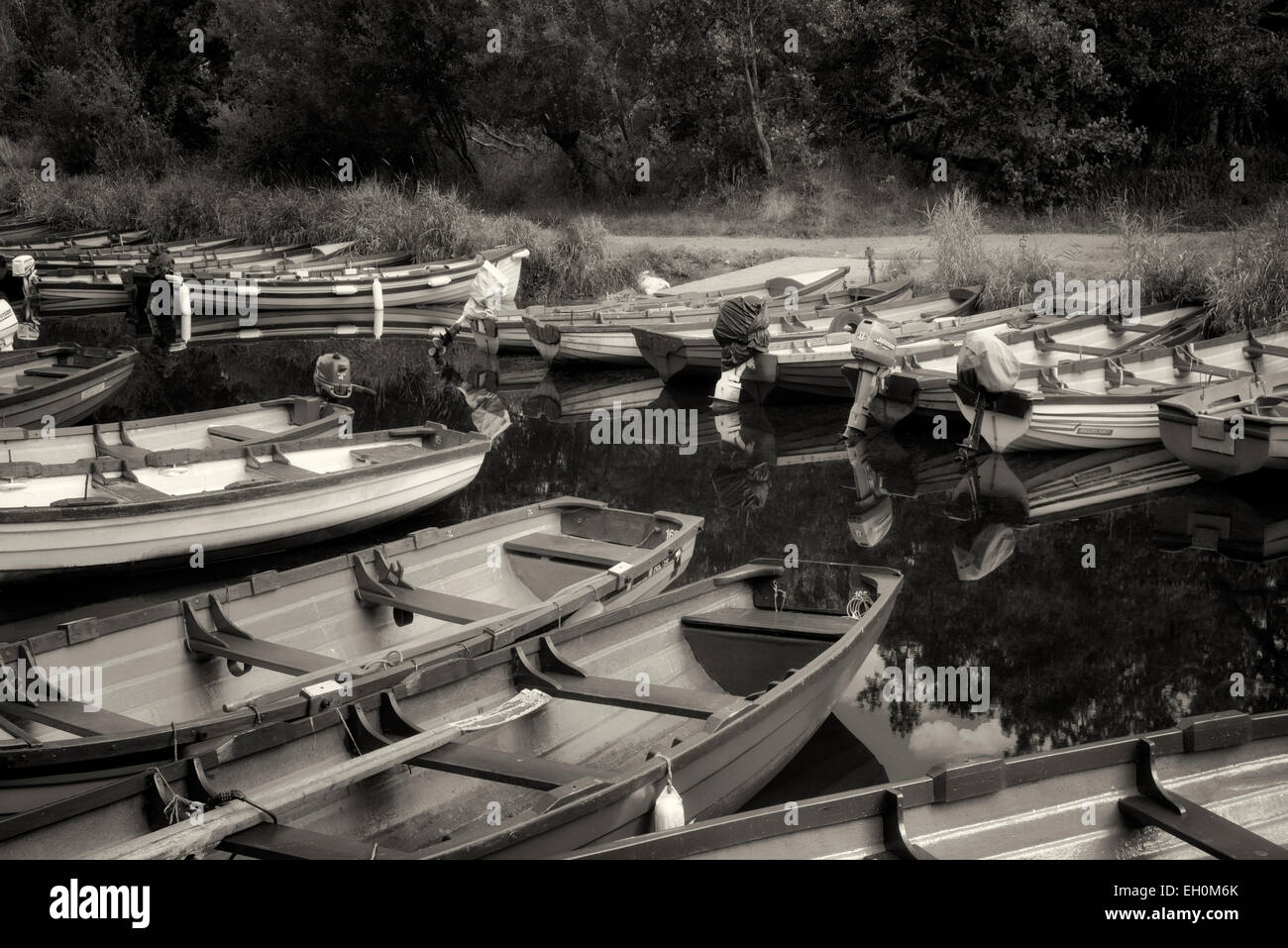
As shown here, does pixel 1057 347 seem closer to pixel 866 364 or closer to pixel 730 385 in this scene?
pixel 866 364

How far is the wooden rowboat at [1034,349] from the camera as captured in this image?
12.8 meters

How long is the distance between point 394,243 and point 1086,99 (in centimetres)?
1339

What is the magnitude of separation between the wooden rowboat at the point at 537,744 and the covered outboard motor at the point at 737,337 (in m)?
6.87

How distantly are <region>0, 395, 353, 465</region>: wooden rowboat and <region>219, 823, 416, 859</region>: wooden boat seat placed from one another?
5.75m

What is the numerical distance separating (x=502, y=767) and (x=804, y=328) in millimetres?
11140

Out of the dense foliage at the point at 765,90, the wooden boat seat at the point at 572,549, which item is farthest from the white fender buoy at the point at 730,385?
the dense foliage at the point at 765,90

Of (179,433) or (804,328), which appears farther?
(804,328)

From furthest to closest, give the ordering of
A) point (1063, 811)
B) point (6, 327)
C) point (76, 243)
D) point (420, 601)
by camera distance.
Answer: point (76, 243), point (6, 327), point (420, 601), point (1063, 811)

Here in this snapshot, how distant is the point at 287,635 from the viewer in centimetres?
664

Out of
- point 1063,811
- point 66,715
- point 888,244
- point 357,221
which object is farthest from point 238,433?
point 357,221

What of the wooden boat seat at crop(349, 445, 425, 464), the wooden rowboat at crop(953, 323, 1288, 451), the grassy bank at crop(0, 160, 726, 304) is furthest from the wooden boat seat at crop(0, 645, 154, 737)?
the grassy bank at crop(0, 160, 726, 304)

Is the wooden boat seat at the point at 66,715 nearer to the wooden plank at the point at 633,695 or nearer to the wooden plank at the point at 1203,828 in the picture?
the wooden plank at the point at 633,695

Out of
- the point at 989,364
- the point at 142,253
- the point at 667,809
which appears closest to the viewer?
the point at 667,809

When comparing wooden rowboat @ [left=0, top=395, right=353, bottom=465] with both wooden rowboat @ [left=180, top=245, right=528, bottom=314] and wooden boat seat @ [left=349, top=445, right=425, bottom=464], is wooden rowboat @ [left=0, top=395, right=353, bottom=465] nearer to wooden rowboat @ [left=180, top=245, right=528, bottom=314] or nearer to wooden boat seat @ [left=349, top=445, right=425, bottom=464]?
wooden boat seat @ [left=349, top=445, right=425, bottom=464]
